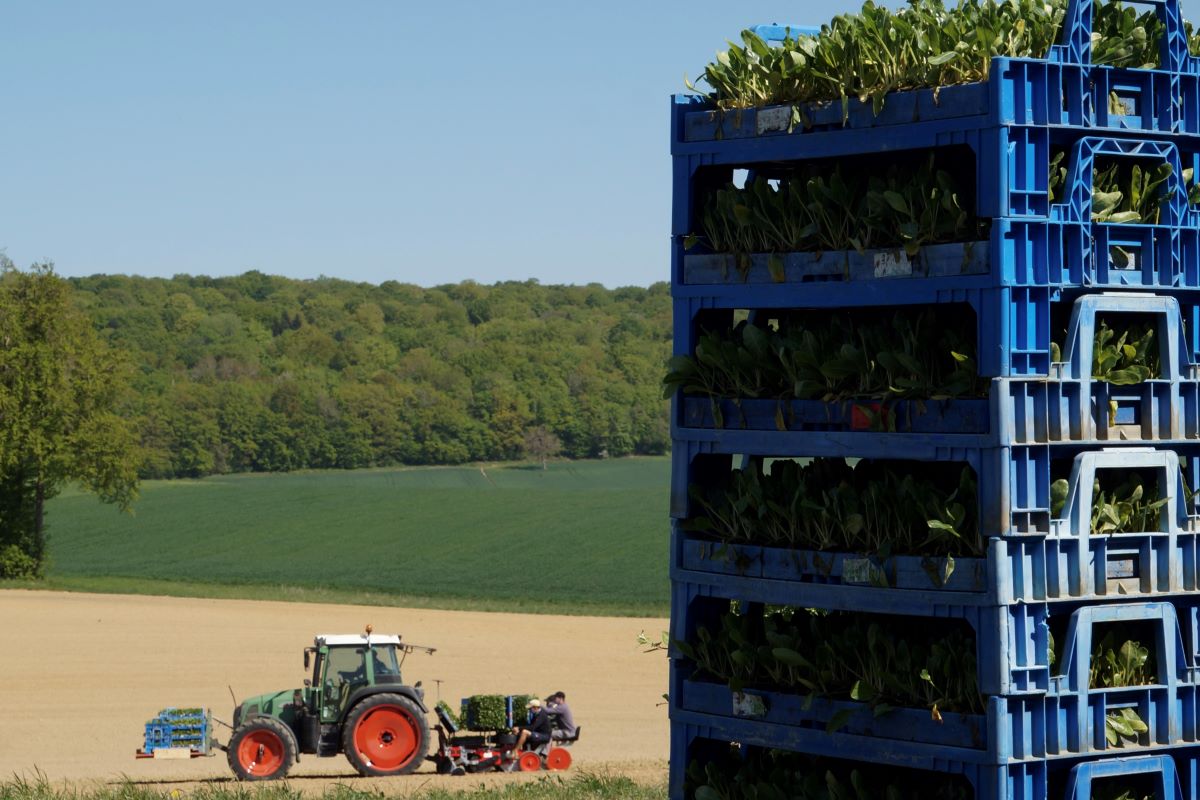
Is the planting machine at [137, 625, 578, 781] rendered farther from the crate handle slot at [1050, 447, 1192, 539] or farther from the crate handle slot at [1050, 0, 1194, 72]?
the crate handle slot at [1050, 0, 1194, 72]

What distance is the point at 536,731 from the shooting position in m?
22.7

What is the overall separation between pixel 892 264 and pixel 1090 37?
166 cm

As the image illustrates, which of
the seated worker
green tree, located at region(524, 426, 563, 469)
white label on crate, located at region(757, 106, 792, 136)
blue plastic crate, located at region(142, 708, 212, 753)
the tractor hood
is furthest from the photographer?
green tree, located at region(524, 426, 563, 469)

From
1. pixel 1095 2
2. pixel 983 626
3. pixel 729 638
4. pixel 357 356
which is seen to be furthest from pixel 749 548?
pixel 357 356

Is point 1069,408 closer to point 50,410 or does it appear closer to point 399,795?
point 399,795

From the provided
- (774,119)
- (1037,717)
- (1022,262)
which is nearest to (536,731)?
(774,119)

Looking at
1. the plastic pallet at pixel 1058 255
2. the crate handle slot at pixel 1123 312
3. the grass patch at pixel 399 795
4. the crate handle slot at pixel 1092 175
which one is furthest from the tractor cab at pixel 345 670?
the crate handle slot at pixel 1092 175

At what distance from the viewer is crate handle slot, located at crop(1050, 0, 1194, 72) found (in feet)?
35.1

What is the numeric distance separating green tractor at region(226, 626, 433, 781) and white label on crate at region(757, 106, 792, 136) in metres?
11.9

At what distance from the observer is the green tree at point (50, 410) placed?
49781 mm

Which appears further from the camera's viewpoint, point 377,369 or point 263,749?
point 377,369

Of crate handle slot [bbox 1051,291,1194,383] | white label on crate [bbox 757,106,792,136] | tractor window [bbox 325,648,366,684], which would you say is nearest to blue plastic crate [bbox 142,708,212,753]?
tractor window [bbox 325,648,366,684]

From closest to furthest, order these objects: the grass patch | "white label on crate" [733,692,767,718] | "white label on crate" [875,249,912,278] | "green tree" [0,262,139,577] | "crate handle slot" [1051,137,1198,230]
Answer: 1. "crate handle slot" [1051,137,1198,230]
2. "white label on crate" [875,249,912,278]
3. "white label on crate" [733,692,767,718]
4. the grass patch
5. "green tree" [0,262,139,577]

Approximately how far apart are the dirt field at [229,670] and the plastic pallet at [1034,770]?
20.9ft
